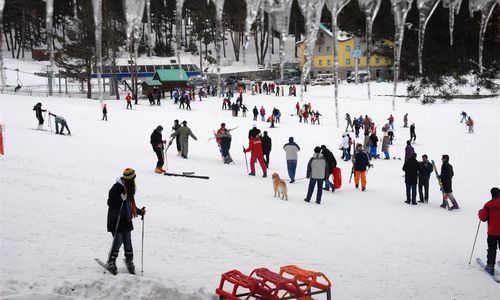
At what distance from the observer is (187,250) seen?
763 cm

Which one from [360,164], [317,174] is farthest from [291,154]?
[317,174]

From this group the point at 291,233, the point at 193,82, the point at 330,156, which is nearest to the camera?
the point at 291,233

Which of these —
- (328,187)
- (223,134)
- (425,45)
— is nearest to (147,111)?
(223,134)

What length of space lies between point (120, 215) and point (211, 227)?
10.4 feet

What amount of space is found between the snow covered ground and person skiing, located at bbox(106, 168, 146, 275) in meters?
0.22

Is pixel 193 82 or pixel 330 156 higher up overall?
pixel 193 82

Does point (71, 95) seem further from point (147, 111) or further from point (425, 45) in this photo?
point (425, 45)

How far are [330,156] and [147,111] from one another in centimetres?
2154

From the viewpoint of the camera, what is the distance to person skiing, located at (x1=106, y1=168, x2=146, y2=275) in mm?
6145

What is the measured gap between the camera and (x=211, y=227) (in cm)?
912

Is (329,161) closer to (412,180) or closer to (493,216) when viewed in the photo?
(412,180)

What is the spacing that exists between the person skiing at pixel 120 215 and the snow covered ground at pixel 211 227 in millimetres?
223

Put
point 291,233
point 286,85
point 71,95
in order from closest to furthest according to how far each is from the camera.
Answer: point 291,233 < point 71,95 < point 286,85

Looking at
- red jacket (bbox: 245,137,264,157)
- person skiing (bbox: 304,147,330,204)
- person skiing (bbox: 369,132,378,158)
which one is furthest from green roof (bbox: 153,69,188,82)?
person skiing (bbox: 304,147,330,204)
